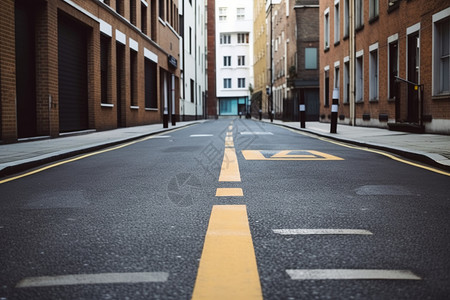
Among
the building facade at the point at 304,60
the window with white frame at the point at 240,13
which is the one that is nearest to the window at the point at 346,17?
the building facade at the point at 304,60

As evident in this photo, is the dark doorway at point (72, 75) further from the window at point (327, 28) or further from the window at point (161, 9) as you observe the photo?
the window at point (161, 9)

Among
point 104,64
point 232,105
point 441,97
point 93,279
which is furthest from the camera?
point 232,105

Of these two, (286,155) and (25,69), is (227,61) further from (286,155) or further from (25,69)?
(286,155)

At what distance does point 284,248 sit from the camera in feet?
11.0

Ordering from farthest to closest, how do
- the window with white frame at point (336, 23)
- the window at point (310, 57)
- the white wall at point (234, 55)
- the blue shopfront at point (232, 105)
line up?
1. the blue shopfront at point (232, 105)
2. the white wall at point (234, 55)
3. the window at point (310, 57)
4. the window with white frame at point (336, 23)

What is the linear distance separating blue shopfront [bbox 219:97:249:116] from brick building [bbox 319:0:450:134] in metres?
58.2

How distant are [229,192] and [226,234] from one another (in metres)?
1.85

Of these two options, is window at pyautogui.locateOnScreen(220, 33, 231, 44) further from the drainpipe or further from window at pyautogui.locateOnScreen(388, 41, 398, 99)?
window at pyautogui.locateOnScreen(388, 41, 398, 99)

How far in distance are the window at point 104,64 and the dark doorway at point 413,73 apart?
11.3 metres

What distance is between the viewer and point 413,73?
17.8 m

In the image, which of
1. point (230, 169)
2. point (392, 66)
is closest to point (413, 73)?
point (392, 66)

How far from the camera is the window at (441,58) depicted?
601 inches

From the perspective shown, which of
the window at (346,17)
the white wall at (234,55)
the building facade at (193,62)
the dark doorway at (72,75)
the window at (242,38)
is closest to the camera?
the dark doorway at (72,75)

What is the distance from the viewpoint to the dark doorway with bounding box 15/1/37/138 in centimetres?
1366
